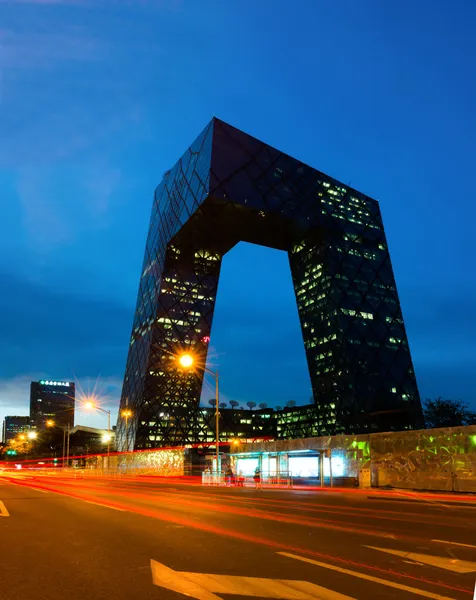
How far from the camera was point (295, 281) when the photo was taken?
111 m

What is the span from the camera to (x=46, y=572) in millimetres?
7875

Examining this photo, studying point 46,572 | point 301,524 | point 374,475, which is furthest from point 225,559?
point 374,475

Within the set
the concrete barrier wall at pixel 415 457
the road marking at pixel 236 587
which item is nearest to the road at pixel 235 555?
the road marking at pixel 236 587

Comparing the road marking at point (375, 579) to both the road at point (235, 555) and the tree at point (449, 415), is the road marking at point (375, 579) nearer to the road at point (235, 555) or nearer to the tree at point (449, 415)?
the road at point (235, 555)

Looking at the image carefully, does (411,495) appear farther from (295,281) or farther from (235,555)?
(295,281)

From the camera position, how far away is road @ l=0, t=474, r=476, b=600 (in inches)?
267

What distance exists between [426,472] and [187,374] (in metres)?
83.1

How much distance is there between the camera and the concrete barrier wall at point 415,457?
26.4 meters

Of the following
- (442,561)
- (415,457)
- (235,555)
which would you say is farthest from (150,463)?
(442,561)

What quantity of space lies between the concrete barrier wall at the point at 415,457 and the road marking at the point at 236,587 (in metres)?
21.9

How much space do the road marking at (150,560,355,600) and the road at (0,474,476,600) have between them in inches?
0.5

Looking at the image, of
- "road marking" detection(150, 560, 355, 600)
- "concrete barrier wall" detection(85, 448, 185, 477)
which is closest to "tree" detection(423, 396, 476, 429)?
"concrete barrier wall" detection(85, 448, 185, 477)

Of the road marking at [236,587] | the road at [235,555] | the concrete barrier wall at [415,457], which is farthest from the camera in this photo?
the concrete barrier wall at [415,457]

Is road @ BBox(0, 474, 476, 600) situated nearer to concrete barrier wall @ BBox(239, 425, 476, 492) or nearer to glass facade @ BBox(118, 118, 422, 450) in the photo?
concrete barrier wall @ BBox(239, 425, 476, 492)
